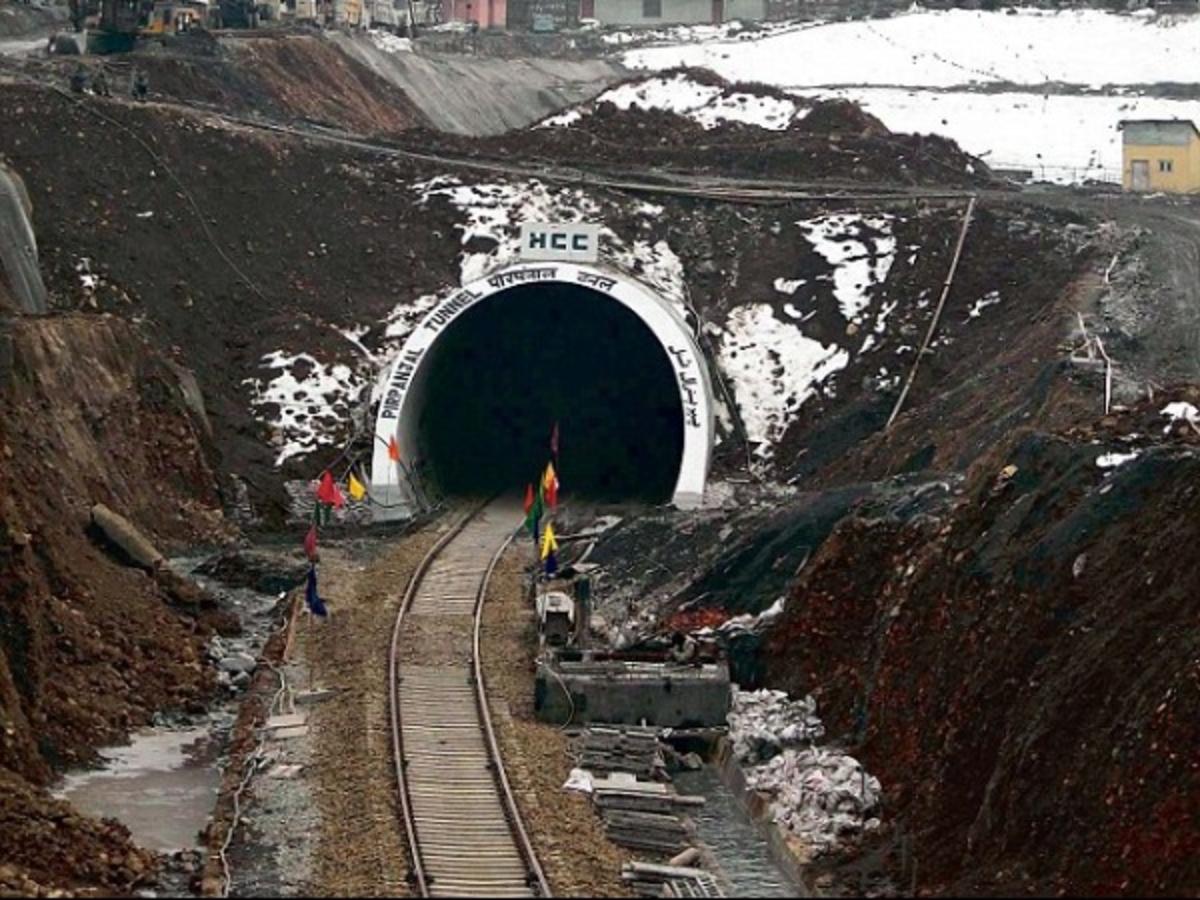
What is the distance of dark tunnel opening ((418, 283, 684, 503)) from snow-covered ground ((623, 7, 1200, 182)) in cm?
2050

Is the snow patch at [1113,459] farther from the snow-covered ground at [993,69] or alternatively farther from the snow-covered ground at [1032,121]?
the snow-covered ground at [993,69]

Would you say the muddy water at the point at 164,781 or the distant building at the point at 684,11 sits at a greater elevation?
the distant building at the point at 684,11

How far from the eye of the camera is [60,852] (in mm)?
22547

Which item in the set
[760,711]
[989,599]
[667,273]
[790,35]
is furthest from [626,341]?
[790,35]

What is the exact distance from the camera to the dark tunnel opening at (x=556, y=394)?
175ft

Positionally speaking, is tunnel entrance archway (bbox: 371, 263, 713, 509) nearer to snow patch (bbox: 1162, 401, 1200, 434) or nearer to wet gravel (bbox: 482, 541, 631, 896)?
wet gravel (bbox: 482, 541, 631, 896)

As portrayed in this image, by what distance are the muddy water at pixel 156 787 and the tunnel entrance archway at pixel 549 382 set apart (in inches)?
718

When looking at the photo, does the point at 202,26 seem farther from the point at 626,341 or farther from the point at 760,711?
the point at 760,711

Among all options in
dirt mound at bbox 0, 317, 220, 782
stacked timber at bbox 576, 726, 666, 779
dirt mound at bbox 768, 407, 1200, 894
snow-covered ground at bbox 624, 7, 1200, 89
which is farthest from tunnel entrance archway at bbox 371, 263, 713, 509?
snow-covered ground at bbox 624, 7, 1200, 89

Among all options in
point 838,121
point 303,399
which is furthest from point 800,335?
point 838,121

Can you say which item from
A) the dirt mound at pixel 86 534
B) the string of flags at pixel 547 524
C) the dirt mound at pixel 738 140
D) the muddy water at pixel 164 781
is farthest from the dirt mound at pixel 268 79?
the muddy water at pixel 164 781

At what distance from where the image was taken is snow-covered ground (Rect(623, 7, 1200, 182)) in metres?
76.9

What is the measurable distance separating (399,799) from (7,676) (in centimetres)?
424

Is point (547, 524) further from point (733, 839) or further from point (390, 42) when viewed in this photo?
point (390, 42)
